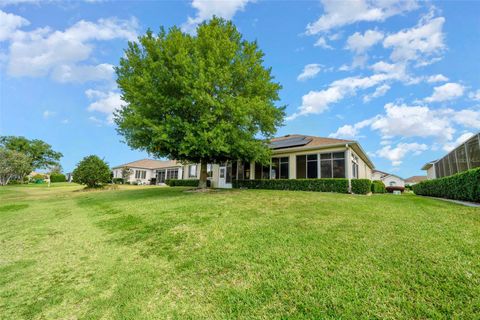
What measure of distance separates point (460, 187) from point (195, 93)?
43.8 ft

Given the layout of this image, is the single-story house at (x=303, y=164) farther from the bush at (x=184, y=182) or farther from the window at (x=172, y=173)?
the window at (x=172, y=173)

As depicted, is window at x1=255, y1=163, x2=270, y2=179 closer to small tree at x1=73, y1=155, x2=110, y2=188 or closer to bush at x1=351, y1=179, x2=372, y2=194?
bush at x1=351, y1=179, x2=372, y2=194

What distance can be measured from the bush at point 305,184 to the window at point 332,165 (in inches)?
31.5

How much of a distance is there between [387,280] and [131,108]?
1292 centimetres

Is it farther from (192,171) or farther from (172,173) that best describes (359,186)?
(172,173)

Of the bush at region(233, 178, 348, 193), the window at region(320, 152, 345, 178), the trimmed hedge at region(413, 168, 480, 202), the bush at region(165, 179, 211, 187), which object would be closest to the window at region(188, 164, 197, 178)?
the bush at region(165, 179, 211, 187)

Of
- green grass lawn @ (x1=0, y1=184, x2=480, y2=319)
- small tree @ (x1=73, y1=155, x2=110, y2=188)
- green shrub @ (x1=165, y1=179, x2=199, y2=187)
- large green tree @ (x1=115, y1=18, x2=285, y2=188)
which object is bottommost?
green grass lawn @ (x1=0, y1=184, x2=480, y2=319)

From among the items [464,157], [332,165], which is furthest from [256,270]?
[464,157]

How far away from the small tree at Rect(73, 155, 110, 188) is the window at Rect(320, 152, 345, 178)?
21765 millimetres

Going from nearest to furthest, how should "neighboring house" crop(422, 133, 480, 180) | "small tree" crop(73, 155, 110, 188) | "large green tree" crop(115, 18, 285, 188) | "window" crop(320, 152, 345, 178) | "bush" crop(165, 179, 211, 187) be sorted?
"large green tree" crop(115, 18, 285, 188), "neighboring house" crop(422, 133, 480, 180), "window" crop(320, 152, 345, 178), "small tree" crop(73, 155, 110, 188), "bush" crop(165, 179, 211, 187)

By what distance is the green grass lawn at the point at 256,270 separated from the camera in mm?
2559

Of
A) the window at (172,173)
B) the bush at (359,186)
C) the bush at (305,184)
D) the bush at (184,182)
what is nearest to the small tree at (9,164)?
the window at (172,173)

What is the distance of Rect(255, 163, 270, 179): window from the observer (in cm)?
1847

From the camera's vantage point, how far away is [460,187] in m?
9.73
